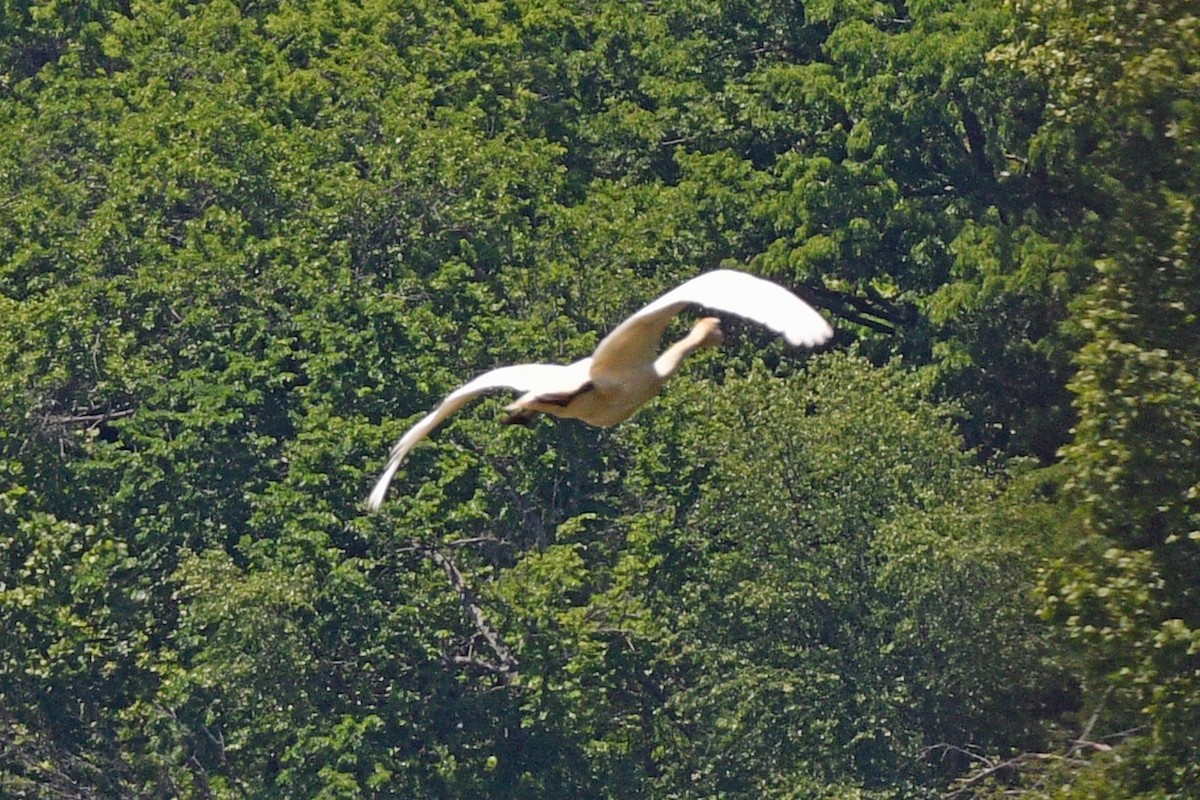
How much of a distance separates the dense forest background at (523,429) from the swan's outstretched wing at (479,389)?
13324 millimetres

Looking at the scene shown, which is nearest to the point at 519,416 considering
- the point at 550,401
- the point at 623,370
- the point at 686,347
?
the point at 550,401

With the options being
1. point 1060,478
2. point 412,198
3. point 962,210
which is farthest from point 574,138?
point 1060,478

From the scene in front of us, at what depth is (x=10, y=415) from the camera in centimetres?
3438

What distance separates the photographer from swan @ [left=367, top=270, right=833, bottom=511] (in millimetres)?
14672

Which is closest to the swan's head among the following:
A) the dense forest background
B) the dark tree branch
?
the dense forest background

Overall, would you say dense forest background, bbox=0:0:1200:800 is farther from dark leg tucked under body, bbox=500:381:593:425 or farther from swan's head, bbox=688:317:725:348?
dark leg tucked under body, bbox=500:381:593:425

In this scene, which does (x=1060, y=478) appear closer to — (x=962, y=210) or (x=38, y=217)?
(x=962, y=210)

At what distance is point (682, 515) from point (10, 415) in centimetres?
709

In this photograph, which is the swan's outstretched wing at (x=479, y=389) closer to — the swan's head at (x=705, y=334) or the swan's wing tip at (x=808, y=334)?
the swan's head at (x=705, y=334)

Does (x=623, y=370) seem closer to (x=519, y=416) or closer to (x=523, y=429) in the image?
(x=519, y=416)

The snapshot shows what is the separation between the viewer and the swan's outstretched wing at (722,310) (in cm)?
1391

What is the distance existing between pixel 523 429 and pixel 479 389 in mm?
17246

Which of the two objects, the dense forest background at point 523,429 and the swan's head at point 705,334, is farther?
the dense forest background at point 523,429

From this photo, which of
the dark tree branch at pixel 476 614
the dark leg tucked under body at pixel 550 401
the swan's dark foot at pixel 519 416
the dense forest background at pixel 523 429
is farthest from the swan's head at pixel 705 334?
the dark tree branch at pixel 476 614
